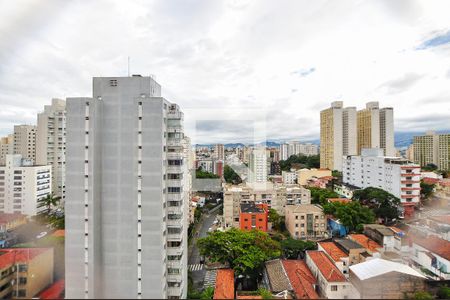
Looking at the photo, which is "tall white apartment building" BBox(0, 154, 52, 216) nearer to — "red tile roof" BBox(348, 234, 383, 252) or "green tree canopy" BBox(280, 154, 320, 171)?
"red tile roof" BBox(348, 234, 383, 252)

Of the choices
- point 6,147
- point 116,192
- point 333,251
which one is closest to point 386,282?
point 333,251

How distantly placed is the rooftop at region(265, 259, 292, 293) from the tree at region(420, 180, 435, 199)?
22.1 feet

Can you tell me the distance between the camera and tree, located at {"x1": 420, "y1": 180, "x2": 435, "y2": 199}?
8.42 m

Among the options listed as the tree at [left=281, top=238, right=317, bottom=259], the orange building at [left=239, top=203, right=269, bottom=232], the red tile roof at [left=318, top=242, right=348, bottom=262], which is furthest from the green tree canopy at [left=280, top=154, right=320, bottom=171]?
the red tile roof at [left=318, top=242, right=348, bottom=262]

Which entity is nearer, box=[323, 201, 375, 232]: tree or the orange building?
box=[323, 201, 375, 232]: tree

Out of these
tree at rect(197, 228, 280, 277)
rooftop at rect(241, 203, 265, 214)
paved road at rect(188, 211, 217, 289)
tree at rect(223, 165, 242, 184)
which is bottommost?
paved road at rect(188, 211, 217, 289)

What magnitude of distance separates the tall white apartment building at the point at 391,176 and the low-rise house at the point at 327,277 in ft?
16.1

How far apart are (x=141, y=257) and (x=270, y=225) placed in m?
5.33

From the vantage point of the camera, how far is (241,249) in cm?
448

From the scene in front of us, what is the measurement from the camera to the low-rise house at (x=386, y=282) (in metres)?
2.50

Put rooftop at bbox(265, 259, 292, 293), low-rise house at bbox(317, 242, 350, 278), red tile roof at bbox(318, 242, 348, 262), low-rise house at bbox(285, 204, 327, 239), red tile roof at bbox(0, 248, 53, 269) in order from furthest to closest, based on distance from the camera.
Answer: low-rise house at bbox(285, 204, 327, 239)
red tile roof at bbox(318, 242, 348, 262)
low-rise house at bbox(317, 242, 350, 278)
rooftop at bbox(265, 259, 292, 293)
red tile roof at bbox(0, 248, 53, 269)

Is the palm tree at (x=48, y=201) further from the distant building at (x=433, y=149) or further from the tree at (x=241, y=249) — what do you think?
the distant building at (x=433, y=149)

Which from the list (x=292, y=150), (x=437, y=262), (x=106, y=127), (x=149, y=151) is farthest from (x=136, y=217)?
(x=292, y=150)

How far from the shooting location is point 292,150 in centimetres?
2216
